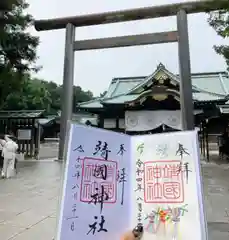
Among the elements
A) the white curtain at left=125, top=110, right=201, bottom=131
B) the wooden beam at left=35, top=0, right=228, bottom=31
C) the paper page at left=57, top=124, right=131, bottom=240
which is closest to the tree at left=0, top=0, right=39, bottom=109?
the white curtain at left=125, top=110, right=201, bottom=131

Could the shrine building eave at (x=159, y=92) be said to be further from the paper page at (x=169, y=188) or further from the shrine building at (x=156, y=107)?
the paper page at (x=169, y=188)

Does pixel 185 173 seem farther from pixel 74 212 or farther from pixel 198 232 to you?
pixel 74 212

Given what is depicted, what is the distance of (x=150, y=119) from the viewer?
621 inches

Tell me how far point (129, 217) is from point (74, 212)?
0.52 meters

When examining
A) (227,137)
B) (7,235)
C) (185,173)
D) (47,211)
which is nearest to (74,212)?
(185,173)

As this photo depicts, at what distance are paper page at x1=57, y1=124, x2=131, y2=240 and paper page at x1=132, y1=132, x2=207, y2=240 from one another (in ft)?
0.44

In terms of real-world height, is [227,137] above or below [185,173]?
above

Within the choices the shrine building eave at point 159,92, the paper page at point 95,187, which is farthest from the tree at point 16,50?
the paper page at point 95,187

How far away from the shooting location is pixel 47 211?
5.10 m

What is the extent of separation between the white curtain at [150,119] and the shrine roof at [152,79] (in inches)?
36.9

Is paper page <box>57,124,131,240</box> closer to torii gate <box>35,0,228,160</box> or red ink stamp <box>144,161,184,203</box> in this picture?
red ink stamp <box>144,161,184,203</box>

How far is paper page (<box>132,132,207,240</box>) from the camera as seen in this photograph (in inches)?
97.2

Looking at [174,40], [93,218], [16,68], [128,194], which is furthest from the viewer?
[16,68]

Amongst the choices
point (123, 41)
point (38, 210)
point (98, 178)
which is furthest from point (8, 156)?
point (98, 178)
